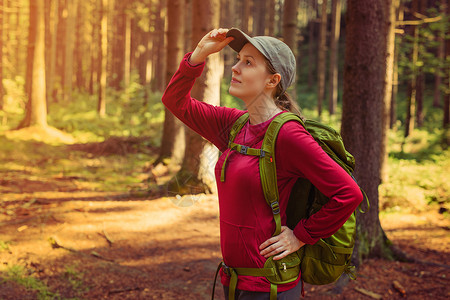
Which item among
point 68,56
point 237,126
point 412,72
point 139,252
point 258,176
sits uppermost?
point 68,56

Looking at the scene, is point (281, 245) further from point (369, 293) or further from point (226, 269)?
point (369, 293)

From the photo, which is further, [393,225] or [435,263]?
[393,225]

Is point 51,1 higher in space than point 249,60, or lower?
higher

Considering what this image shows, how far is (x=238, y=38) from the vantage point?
2160 mm

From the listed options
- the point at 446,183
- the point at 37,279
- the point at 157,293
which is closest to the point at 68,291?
the point at 37,279

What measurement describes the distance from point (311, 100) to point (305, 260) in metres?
37.2

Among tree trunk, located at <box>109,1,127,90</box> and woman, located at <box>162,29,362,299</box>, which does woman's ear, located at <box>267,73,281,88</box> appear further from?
tree trunk, located at <box>109,1,127,90</box>

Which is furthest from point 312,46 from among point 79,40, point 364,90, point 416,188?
point 364,90

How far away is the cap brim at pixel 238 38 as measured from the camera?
2.10 m

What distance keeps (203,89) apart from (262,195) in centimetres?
657

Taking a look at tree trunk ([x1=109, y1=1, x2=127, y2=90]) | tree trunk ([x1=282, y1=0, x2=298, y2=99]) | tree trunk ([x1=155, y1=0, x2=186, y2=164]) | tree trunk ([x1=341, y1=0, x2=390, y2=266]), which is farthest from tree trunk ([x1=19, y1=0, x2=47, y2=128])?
tree trunk ([x1=341, y1=0, x2=390, y2=266])

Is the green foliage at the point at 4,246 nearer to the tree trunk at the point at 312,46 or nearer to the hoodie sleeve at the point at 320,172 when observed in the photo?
the hoodie sleeve at the point at 320,172

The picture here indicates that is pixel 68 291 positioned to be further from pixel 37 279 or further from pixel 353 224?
pixel 353 224

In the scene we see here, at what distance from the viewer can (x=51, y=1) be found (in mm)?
24859
